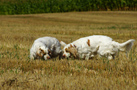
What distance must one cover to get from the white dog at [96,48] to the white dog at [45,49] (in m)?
0.43

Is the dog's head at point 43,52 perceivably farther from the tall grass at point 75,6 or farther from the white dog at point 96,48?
the tall grass at point 75,6

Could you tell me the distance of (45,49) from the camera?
8.09 metres

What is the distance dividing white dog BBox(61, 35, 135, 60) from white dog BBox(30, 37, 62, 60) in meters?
0.43

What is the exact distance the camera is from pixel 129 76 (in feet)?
20.6

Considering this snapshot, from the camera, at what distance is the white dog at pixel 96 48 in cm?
843

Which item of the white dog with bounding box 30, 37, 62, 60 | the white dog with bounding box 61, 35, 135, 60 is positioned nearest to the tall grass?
the white dog with bounding box 30, 37, 62, 60

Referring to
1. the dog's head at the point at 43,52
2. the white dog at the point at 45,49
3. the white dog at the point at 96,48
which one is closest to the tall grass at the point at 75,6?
the white dog at the point at 45,49

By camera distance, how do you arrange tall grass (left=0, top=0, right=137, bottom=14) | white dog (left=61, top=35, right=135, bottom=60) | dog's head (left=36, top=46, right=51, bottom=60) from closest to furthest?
dog's head (left=36, top=46, right=51, bottom=60) → white dog (left=61, top=35, right=135, bottom=60) → tall grass (left=0, top=0, right=137, bottom=14)

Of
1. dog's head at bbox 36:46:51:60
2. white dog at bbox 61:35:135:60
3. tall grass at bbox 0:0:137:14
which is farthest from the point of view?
tall grass at bbox 0:0:137:14

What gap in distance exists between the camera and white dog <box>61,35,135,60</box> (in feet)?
27.7

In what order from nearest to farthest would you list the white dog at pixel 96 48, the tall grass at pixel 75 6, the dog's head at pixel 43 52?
1. the dog's head at pixel 43 52
2. the white dog at pixel 96 48
3. the tall grass at pixel 75 6

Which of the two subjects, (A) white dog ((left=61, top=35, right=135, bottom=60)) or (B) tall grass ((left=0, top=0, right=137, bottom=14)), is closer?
(A) white dog ((left=61, top=35, right=135, bottom=60))

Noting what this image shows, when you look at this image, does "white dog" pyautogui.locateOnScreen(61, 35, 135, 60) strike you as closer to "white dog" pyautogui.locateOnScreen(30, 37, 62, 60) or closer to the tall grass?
"white dog" pyautogui.locateOnScreen(30, 37, 62, 60)

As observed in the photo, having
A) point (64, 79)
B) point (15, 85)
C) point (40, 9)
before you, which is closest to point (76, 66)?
point (64, 79)
